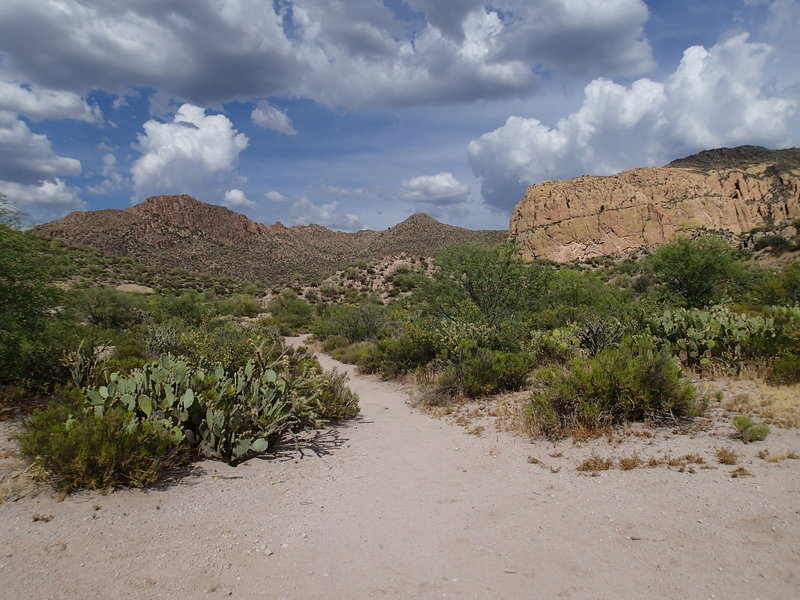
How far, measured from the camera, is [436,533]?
172 inches

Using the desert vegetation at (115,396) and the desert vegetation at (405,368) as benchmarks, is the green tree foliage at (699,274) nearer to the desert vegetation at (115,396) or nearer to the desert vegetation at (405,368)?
the desert vegetation at (405,368)

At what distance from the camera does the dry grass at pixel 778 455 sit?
4969 millimetres

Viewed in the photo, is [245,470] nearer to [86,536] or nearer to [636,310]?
[86,536]

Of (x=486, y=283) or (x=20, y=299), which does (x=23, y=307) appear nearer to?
(x=20, y=299)

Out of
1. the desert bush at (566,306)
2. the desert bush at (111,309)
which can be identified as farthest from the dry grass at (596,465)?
the desert bush at (111,309)

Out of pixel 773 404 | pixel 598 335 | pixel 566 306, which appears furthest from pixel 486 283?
pixel 773 404

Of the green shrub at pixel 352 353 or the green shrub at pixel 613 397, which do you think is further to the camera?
the green shrub at pixel 352 353

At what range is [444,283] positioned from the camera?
15.0m

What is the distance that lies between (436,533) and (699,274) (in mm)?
20269

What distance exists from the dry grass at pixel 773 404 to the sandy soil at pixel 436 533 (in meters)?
0.51

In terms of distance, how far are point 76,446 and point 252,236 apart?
8631cm

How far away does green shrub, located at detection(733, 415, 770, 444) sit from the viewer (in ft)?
18.2

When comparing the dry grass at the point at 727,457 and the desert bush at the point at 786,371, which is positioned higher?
the desert bush at the point at 786,371

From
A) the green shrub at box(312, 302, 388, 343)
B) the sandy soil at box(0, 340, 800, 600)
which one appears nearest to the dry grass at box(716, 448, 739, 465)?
the sandy soil at box(0, 340, 800, 600)
